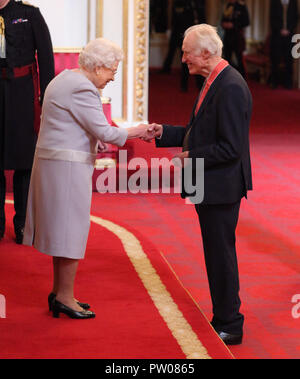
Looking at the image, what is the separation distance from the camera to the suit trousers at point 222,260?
165 inches

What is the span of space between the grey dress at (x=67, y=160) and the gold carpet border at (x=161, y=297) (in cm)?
59

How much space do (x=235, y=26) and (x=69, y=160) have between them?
13052 mm

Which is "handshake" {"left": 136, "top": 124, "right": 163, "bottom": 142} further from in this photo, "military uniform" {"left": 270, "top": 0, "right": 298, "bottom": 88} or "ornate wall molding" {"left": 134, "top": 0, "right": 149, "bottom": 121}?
"military uniform" {"left": 270, "top": 0, "right": 298, "bottom": 88}

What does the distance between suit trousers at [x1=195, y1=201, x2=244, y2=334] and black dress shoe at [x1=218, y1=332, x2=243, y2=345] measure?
0.02m

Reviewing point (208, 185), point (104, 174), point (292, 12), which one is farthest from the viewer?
point (292, 12)

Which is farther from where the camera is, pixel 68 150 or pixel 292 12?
pixel 292 12

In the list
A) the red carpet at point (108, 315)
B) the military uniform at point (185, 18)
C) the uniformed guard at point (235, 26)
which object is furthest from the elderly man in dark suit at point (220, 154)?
the uniformed guard at point (235, 26)

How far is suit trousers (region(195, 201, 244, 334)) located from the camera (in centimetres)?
419

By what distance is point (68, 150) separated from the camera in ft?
13.6
